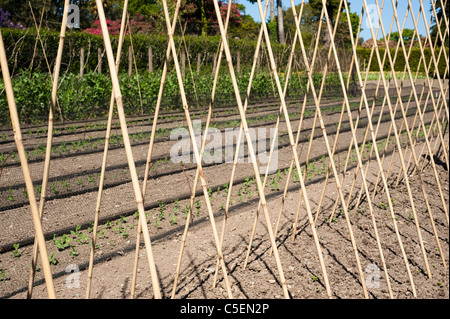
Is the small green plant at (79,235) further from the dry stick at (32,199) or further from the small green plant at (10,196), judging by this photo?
the dry stick at (32,199)

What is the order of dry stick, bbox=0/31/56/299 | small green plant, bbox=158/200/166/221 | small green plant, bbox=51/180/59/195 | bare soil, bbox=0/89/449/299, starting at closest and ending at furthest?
1. dry stick, bbox=0/31/56/299
2. bare soil, bbox=0/89/449/299
3. small green plant, bbox=158/200/166/221
4. small green plant, bbox=51/180/59/195

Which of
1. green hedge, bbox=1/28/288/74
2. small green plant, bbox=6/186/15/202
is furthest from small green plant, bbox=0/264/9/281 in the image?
green hedge, bbox=1/28/288/74

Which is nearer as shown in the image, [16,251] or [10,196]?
[16,251]

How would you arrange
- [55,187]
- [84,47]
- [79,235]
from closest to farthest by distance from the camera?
[79,235] < [55,187] < [84,47]

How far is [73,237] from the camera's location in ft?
8.96

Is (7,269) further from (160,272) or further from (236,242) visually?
(236,242)

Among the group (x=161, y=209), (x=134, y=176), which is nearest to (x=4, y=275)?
(x=161, y=209)

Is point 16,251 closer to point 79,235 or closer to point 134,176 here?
point 79,235

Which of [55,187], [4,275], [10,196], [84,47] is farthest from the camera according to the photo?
[84,47]

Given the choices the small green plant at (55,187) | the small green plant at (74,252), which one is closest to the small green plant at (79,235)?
the small green plant at (74,252)

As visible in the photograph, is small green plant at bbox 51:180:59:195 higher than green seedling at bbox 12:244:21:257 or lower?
higher

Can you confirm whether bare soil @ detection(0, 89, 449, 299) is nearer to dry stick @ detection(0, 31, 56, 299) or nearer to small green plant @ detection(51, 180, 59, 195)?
small green plant @ detection(51, 180, 59, 195)

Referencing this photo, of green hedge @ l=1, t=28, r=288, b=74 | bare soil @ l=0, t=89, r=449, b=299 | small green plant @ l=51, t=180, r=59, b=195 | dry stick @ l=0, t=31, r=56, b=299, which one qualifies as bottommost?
bare soil @ l=0, t=89, r=449, b=299
